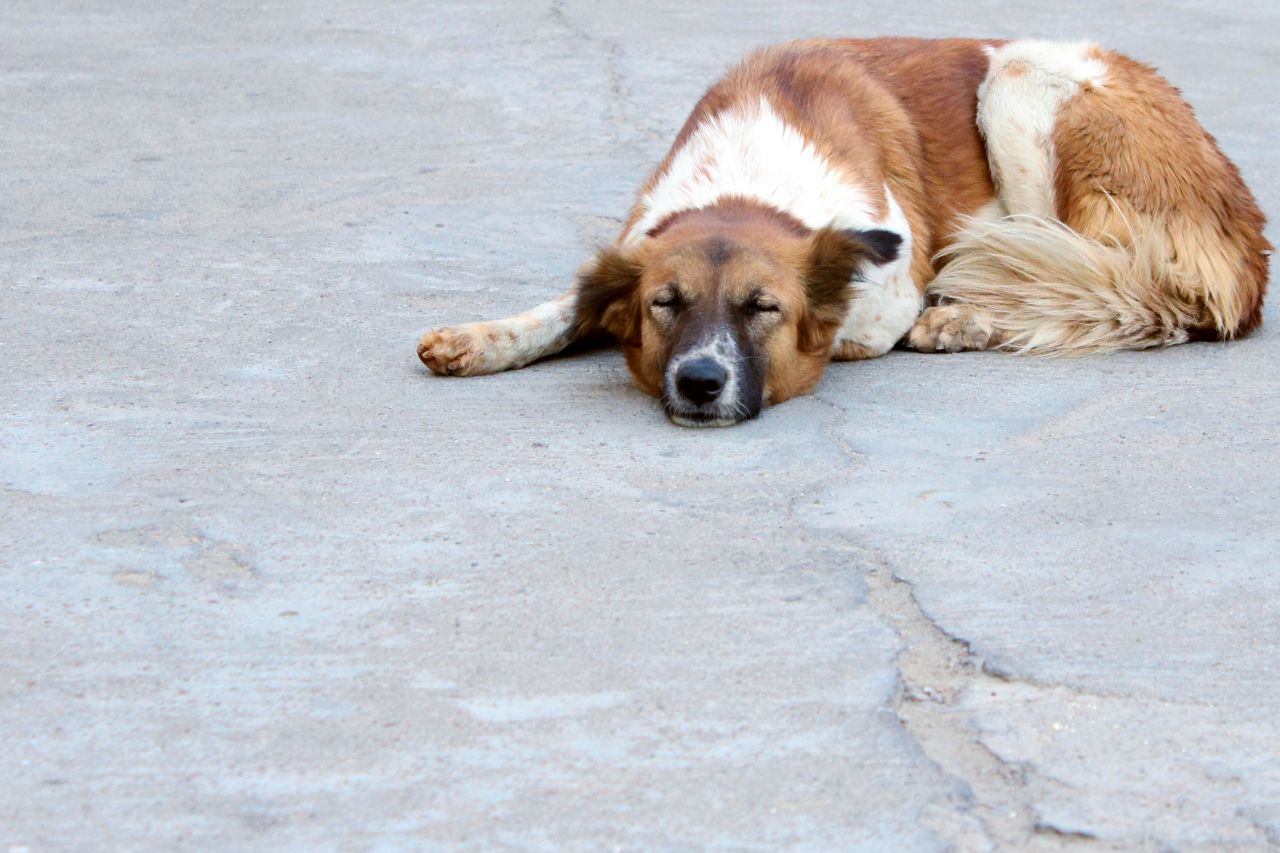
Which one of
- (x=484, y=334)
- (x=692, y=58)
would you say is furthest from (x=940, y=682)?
(x=692, y=58)

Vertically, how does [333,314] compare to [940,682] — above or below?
below

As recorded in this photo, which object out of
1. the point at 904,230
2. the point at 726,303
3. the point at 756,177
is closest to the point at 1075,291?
the point at 904,230

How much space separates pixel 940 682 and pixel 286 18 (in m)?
7.28

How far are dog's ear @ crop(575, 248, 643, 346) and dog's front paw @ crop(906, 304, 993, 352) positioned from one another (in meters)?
0.95

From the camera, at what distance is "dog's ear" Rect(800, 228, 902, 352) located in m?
4.49

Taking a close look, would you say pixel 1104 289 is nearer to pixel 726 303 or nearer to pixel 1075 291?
pixel 1075 291

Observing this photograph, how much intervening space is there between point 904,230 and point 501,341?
1383 millimetres

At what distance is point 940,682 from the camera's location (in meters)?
2.79

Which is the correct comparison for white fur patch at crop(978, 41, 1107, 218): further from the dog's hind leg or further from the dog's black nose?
the dog's black nose

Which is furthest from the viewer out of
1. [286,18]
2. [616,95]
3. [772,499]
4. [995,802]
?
[286,18]

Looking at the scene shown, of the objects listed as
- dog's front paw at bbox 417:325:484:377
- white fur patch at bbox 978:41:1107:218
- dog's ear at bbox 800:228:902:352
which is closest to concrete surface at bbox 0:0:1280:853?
dog's front paw at bbox 417:325:484:377

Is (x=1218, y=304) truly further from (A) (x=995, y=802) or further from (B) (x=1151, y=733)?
(A) (x=995, y=802)

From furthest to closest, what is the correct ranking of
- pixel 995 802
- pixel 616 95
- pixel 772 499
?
pixel 616 95 < pixel 772 499 < pixel 995 802

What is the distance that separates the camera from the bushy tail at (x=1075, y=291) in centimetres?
491
